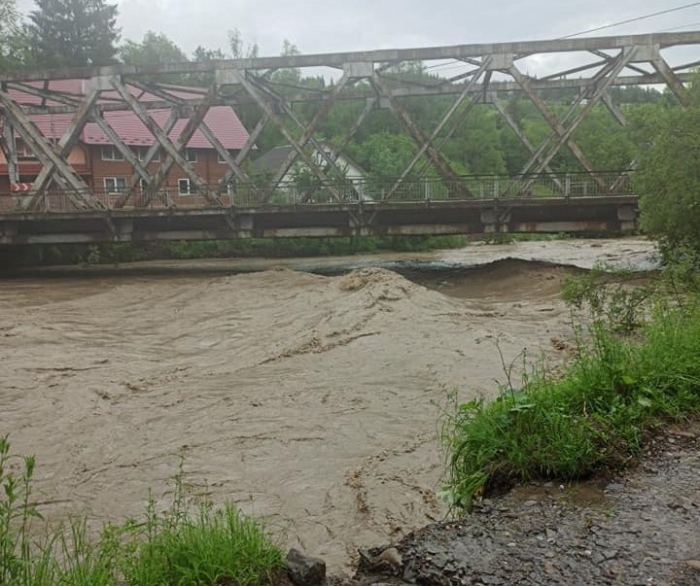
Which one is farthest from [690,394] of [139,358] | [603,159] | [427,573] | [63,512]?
[603,159]

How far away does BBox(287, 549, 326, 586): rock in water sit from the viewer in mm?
3492

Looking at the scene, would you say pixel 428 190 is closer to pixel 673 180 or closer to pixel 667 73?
pixel 667 73

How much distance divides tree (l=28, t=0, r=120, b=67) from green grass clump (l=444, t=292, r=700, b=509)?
61.3 metres

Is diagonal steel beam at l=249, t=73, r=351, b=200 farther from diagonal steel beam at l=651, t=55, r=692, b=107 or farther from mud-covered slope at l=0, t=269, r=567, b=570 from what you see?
diagonal steel beam at l=651, t=55, r=692, b=107

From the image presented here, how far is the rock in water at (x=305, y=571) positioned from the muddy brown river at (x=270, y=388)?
1550mm

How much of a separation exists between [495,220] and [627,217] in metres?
4.77

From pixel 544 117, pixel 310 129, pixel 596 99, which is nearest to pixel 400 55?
pixel 310 129

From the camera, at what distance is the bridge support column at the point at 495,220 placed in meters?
24.5

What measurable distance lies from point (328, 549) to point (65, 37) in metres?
64.4

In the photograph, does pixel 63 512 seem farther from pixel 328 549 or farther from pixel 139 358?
pixel 139 358

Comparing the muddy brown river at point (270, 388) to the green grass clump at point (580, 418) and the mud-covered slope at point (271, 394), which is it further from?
the green grass clump at point (580, 418)

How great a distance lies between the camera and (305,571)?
349 cm

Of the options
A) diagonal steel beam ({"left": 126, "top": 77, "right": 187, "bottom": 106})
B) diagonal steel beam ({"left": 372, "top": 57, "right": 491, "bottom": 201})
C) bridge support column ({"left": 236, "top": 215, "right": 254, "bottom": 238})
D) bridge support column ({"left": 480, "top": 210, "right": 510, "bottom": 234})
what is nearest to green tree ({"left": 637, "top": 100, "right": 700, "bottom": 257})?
bridge support column ({"left": 480, "top": 210, "right": 510, "bottom": 234})

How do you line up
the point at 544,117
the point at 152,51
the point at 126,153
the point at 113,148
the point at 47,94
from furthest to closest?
the point at 152,51 → the point at 113,148 → the point at 47,94 → the point at 126,153 → the point at 544,117
